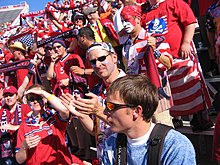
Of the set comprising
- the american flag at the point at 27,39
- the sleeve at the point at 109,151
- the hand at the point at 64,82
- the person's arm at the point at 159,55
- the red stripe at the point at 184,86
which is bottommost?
the sleeve at the point at 109,151

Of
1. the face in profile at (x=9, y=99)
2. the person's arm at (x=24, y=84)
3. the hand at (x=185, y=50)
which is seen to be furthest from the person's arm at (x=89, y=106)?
the person's arm at (x=24, y=84)

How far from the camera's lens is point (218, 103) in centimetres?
432

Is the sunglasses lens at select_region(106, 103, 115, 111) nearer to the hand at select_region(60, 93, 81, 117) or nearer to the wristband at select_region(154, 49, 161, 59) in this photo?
the hand at select_region(60, 93, 81, 117)

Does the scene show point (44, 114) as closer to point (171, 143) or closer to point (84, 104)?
point (84, 104)

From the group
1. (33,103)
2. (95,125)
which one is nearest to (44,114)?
(33,103)

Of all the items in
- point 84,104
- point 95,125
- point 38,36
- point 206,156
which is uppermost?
point 38,36

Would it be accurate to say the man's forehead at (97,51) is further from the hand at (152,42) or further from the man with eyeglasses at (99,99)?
the hand at (152,42)

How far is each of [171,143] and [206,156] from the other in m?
2.18

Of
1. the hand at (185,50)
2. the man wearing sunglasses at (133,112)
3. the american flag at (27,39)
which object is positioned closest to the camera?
the man wearing sunglasses at (133,112)

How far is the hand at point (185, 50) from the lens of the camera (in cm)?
358

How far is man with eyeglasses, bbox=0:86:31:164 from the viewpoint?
4.01 m

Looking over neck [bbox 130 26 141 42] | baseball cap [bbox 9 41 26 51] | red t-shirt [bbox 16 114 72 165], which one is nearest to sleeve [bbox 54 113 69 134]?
red t-shirt [bbox 16 114 72 165]

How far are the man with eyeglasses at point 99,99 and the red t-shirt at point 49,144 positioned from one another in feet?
1.87

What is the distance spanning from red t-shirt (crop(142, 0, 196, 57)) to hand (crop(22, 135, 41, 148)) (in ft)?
5.46
